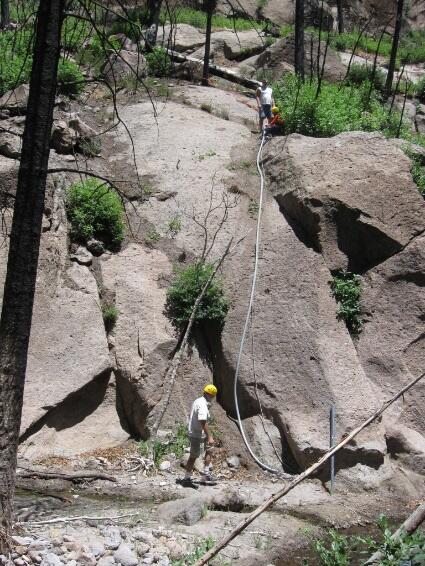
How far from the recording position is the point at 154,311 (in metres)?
12.2

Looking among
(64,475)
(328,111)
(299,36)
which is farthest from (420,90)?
(64,475)

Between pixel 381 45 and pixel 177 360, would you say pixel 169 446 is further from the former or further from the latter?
pixel 381 45

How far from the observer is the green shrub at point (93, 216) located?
12992mm

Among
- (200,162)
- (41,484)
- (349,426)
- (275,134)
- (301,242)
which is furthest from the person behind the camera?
(275,134)

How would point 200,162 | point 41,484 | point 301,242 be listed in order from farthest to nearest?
point 200,162, point 301,242, point 41,484

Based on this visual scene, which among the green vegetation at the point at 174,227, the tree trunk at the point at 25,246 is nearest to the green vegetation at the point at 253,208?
the green vegetation at the point at 174,227

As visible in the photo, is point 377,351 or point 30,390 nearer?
point 30,390

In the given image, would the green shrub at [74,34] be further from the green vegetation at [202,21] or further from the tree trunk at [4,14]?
the green vegetation at [202,21]

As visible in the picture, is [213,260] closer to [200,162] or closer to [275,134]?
[200,162]

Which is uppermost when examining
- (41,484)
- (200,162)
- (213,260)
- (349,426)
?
(200,162)

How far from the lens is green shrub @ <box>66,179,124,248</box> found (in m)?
13.0

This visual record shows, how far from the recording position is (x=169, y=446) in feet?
35.8

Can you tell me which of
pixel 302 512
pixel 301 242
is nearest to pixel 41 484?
pixel 302 512

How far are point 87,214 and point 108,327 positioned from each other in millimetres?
2296
